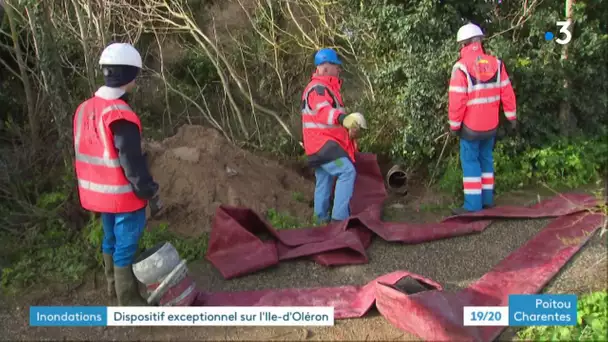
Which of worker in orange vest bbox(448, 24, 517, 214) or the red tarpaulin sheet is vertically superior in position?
worker in orange vest bbox(448, 24, 517, 214)

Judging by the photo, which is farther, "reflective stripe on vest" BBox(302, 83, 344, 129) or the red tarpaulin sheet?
"reflective stripe on vest" BBox(302, 83, 344, 129)

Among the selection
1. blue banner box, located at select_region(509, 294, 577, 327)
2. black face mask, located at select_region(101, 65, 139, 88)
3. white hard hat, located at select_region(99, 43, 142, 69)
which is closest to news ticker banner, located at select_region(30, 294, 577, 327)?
blue banner box, located at select_region(509, 294, 577, 327)

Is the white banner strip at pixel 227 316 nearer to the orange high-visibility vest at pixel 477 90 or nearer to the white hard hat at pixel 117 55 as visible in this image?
the white hard hat at pixel 117 55

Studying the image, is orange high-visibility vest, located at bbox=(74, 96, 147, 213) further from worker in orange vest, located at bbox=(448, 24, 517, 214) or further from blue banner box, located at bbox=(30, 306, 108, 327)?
worker in orange vest, located at bbox=(448, 24, 517, 214)

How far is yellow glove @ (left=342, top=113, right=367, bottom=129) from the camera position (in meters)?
5.61

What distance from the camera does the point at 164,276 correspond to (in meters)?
4.20

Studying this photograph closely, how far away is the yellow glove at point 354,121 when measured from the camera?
561cm

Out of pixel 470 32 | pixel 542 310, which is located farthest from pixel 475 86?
pixel 542 310

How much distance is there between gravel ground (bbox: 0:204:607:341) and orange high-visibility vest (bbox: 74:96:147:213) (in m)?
0.98

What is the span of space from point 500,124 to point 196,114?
4.95m

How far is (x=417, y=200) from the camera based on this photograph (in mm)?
6812

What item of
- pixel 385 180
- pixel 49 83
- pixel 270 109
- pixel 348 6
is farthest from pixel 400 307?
pixel 270 109

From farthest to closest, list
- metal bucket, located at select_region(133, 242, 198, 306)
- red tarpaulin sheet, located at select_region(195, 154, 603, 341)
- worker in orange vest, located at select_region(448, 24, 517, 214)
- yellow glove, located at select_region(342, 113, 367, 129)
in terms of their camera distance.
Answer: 1. worker in orange vest, located at select_region(448, 24, 517, 214)
2. yellow glove, located at select_region(342, 113, 367, 129)
3. metal bucket, located at select_region(133, 242, 198, 306)
4. red tarpaulin sheet, located at select_region(195, 154, 603, 341)

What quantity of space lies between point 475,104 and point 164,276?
3.73 m
